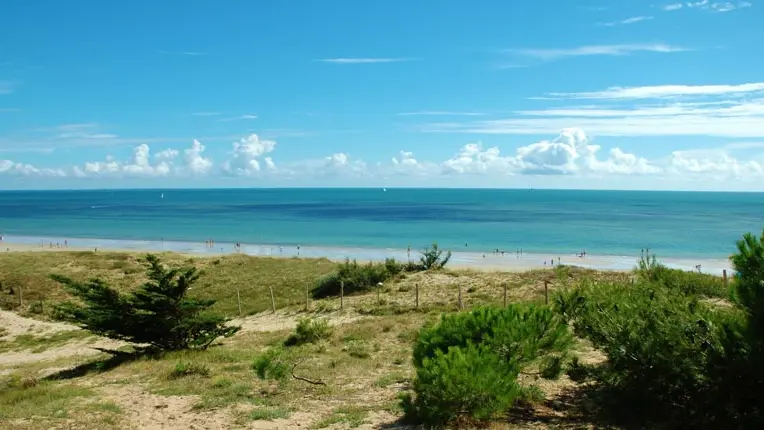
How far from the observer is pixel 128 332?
17.2 m

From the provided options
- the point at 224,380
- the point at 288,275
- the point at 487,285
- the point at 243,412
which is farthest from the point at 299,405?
the point at 288,275

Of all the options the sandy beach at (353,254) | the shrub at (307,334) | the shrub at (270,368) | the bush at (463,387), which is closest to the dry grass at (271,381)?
the shrub at (270,368)

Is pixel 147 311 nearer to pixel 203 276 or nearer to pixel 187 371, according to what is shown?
pixel 187 371

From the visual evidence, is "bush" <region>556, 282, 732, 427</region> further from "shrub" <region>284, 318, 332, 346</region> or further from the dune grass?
the dune grass

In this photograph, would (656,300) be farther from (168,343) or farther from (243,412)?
(168,343)

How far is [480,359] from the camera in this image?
8.80 metres

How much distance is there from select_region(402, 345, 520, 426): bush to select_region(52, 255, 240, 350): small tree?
32.1 ft

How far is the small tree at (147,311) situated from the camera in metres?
16.9

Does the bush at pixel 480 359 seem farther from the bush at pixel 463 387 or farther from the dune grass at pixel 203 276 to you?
the dune grass at pixel 203 276

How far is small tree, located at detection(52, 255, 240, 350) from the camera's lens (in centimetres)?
1691

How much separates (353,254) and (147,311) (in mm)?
45122

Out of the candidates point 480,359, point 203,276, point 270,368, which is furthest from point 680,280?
point 203,276

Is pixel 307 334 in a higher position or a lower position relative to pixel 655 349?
lower

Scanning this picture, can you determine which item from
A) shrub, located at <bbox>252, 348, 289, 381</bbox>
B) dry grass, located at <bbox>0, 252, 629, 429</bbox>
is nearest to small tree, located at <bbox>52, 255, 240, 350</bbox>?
dry grass, located at <bbox>0, 252, 629, 429</bbox>
